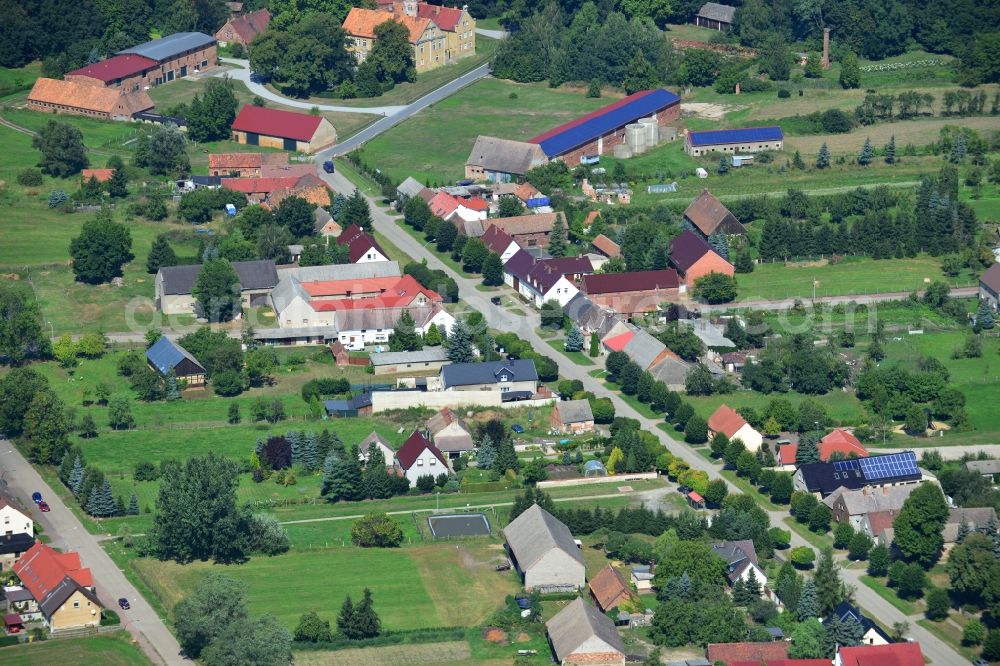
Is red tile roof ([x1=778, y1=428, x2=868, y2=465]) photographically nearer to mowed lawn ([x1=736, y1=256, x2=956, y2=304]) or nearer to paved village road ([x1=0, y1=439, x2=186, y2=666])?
mowed lawn ([x1=736, y1=256, x2=956, y2=304])

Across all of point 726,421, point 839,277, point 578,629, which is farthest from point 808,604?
point 839,277

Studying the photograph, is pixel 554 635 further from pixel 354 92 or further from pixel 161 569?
pixel 354 92

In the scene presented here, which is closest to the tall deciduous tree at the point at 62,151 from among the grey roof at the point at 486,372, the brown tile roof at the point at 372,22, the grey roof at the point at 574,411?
the brown tile roof at the point at 372,22

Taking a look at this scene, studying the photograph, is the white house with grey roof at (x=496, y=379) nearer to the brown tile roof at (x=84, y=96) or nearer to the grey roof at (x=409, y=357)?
the grey roof at (x=409, y=357)

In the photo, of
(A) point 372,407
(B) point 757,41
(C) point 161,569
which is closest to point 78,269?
(A) point 372,407

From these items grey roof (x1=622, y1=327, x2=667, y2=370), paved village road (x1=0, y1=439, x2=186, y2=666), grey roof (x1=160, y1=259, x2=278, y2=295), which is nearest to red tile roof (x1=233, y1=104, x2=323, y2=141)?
grey roof (x1=160, y1=259, x2=278, y2=295)

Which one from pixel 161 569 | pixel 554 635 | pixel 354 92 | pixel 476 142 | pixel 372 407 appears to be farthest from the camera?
pixel 354 92
